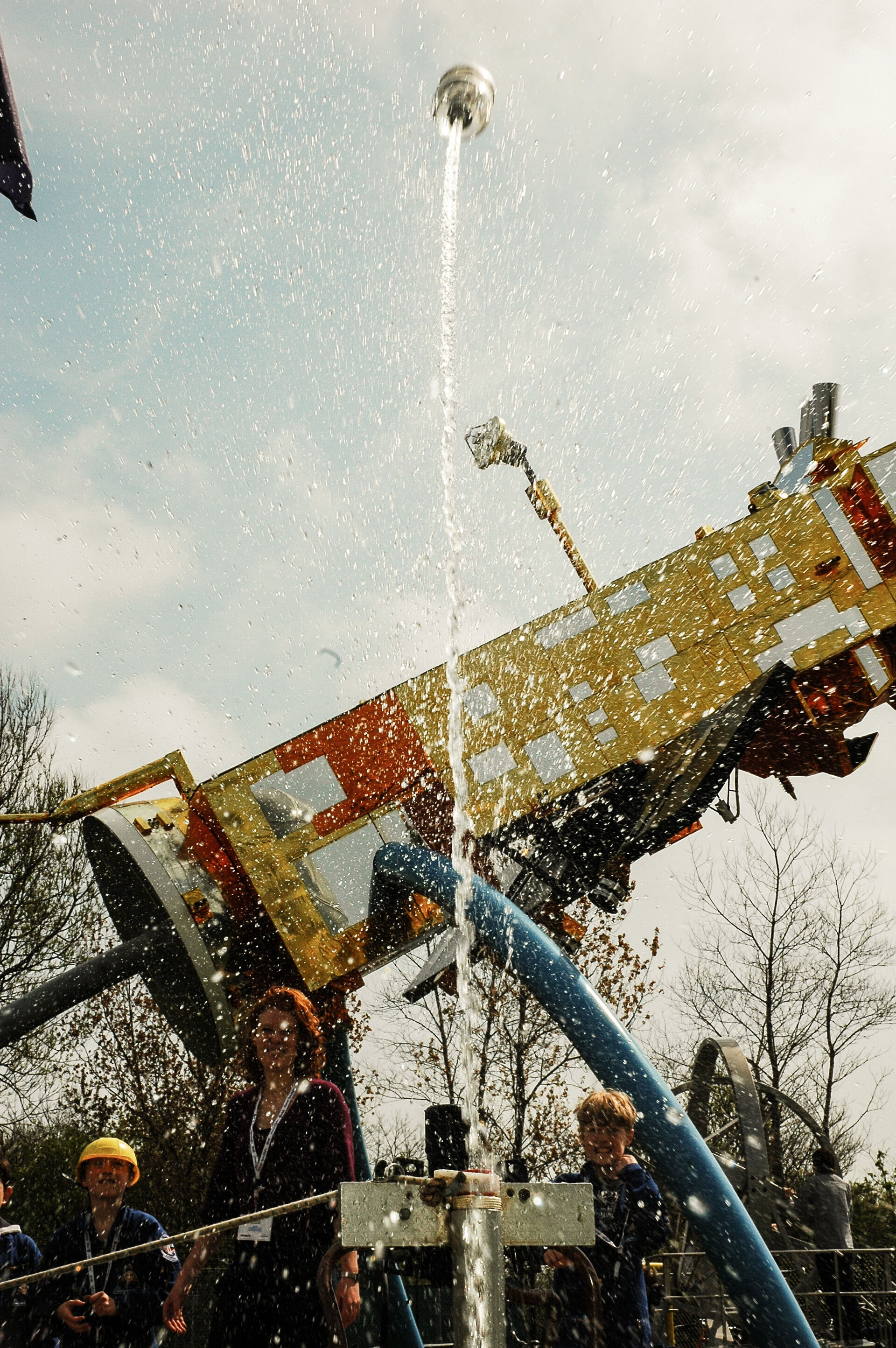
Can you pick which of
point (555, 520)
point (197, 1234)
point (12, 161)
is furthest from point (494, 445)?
point (197, 1234)

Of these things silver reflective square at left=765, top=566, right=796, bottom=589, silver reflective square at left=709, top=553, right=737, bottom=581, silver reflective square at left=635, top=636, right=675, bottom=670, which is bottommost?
silver reflective square at left=635, top=636, right=675, bottom=670

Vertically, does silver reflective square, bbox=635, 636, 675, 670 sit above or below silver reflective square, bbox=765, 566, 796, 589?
below

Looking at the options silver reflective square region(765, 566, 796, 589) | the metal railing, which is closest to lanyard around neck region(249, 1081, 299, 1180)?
the metal railing

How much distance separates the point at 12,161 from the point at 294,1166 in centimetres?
416

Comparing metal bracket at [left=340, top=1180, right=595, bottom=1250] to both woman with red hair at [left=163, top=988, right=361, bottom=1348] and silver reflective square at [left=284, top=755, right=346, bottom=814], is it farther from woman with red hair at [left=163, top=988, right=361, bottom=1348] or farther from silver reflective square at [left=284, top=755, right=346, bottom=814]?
silver reflective square at [left=284, top=755, right=346, bottom=814]

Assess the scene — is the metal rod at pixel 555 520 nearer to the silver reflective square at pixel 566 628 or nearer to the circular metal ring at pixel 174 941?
the silver reflective square at pixel 566 628

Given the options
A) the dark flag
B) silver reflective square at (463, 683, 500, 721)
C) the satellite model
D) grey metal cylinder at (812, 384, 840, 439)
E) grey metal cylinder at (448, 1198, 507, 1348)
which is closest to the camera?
grey metal cylinder at (448, 1198, 507, 1348)

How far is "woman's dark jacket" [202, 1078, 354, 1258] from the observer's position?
2.82 m

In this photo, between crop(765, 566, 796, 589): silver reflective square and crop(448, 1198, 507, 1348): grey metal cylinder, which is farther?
crop(765, 566, 796, 589): silver reflective square

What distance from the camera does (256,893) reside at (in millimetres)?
6426

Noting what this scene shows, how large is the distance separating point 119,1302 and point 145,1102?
1755 cm

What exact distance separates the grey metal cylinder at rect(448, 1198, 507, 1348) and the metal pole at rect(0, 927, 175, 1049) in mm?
5187

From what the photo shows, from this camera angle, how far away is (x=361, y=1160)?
5723mm

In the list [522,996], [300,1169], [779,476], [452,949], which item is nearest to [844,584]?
[779,476]
